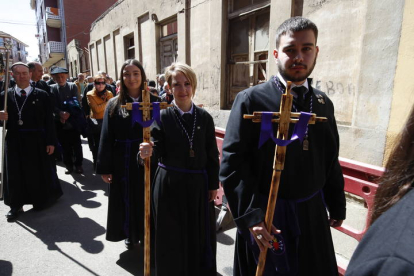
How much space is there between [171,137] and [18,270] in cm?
215

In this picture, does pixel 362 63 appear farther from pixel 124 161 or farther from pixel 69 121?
pixel 69 121

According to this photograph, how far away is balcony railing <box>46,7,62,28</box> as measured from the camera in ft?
91.0

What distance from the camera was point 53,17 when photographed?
27.9 metres

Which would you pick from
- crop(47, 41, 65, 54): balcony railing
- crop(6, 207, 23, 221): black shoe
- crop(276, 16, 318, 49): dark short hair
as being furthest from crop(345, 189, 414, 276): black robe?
crop(47, 41, 65, 54): balcony railing

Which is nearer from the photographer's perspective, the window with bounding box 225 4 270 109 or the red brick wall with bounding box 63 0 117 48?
the window with bounding box 225 4 270 109

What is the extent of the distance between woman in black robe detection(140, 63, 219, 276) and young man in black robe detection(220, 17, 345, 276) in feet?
2.44

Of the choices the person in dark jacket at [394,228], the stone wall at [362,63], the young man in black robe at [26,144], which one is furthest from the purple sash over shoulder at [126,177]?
the stone wall at [362,63]

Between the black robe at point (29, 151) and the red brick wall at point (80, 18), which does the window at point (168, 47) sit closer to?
the black robe at point (29, 151)

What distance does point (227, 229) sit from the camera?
150 inches

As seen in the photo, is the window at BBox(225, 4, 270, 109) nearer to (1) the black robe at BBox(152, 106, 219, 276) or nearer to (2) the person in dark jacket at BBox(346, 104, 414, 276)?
(1) the black robe at BBox(152, 106, 219, 276)

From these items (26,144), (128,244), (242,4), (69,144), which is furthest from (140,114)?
(242,4)

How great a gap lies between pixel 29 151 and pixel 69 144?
5.80ft

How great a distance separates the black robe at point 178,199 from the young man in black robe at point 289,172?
2.44 ft

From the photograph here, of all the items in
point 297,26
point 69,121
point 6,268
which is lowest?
point 6,268
